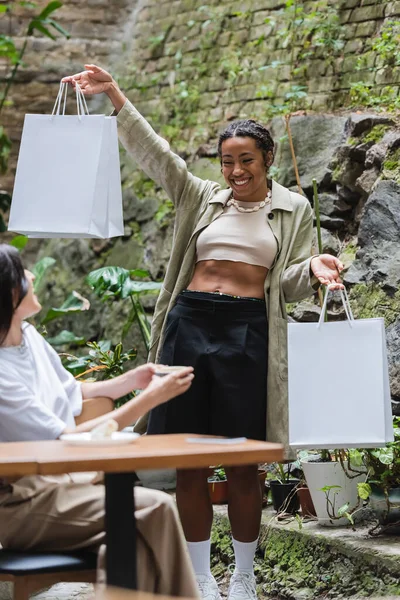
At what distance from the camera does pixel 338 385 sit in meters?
3.11

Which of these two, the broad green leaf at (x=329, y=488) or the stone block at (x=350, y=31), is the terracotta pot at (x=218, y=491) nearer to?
the broad green leaf at (x=329, y=488)

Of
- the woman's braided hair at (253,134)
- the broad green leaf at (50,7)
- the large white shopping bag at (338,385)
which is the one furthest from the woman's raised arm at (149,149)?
the broad green leaf at (50,7)

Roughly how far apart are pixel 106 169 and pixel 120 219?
182mm

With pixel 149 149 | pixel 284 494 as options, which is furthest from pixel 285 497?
pixel 149 149

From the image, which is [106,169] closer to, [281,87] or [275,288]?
[275,288]

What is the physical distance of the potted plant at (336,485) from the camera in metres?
4.01

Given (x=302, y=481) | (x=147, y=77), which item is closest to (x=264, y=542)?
(x=302, y=481)

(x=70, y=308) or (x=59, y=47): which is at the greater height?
(x=59, y=47)

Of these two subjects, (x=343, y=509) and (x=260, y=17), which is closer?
(x=343, y=509)

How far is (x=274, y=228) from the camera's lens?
136 inches

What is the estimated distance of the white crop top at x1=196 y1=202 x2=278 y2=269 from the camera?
3.41 meters

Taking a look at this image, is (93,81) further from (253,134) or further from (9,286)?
(9,286)

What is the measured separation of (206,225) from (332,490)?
1.26 metres

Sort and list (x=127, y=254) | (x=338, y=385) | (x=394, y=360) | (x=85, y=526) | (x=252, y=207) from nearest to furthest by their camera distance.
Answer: (x=85, y=526) < (x=338, y=385) < (x=252, y=207) < (x=394, y=360) < (x=127, y=254)
